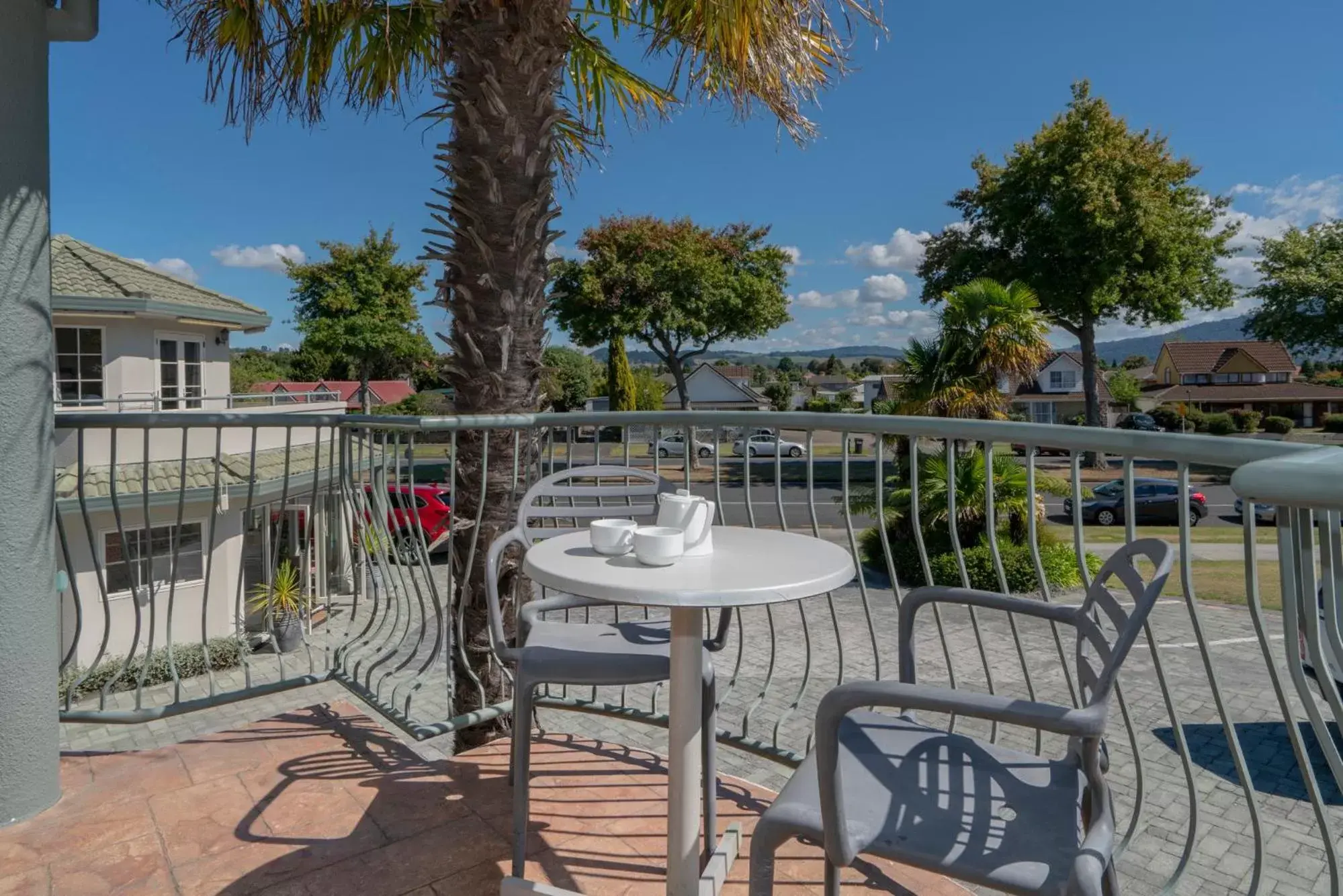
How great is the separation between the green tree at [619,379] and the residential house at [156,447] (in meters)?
15.6

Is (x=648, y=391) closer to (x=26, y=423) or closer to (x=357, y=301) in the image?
(x=357, y=301)

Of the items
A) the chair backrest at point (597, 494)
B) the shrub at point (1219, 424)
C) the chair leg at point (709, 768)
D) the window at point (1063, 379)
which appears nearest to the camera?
the chair leg at point (709, 768)

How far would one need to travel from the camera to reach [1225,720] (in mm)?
1527

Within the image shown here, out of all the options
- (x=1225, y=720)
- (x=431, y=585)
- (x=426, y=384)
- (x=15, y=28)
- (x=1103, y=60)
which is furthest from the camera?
(x=426, y=384)

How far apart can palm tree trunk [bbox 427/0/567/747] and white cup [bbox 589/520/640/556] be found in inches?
63.3

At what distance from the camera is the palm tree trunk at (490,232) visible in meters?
3.33

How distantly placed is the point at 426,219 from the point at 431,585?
5.93 feet

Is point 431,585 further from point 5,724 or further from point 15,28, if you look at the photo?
point 15,28

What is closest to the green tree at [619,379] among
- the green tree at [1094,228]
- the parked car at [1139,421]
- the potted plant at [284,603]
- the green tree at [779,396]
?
the green tree at [1094,228]

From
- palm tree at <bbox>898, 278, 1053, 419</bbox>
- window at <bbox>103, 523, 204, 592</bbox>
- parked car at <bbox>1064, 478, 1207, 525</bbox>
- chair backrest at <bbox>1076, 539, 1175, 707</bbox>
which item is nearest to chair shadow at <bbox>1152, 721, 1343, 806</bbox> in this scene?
palm tree at <bbox>898, 278, 1053, 419</bbox>

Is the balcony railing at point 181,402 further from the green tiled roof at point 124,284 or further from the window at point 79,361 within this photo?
the green tiled roof at point 124,284

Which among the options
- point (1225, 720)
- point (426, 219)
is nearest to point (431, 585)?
point (426, 219)

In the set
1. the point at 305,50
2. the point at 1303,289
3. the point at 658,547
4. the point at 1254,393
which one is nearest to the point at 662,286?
the point at 1303,289

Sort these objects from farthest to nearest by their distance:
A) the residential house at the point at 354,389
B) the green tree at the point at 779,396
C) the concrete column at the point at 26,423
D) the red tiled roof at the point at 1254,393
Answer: the green tree at the point at 779,396 < the red tiled roof at the point at 1254,393 < the residential house at the point at 354,389 < the concrete column at the point at 26,423
